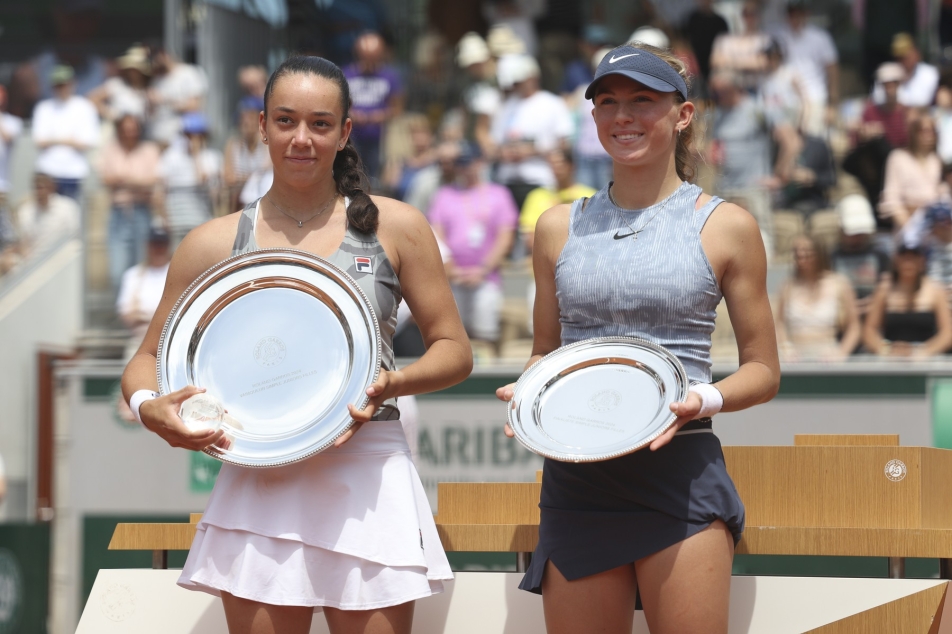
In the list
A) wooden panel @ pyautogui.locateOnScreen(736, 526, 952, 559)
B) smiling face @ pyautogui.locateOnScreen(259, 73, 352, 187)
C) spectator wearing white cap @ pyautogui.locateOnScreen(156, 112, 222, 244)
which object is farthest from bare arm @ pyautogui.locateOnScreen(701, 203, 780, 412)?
spectator wearing white cap @ pyautogui.locateOnScreen(156, 112, 222, 244)

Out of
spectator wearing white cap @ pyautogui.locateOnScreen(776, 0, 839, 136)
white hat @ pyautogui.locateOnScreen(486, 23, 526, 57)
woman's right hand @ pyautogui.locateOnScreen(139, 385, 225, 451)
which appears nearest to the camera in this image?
woman's right hand @ pyautogui.locateOnScreen(139, 385, 225, 451)

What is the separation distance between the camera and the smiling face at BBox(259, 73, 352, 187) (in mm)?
2734

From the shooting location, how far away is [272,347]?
2.78 metres

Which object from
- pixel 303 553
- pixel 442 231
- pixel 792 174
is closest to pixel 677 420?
pixel 303 553

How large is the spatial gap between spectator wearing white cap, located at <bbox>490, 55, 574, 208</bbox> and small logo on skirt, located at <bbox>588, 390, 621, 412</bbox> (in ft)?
18.8

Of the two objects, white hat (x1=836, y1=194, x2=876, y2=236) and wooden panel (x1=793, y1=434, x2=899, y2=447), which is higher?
white hat (x1=836, y1=194, x2=876, y2=236)

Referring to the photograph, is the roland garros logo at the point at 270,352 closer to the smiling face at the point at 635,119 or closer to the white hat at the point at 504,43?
the smiling face at the point at 635,119

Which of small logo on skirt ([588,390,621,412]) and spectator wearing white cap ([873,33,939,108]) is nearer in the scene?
small logo on skirt ([588,390,621,412])

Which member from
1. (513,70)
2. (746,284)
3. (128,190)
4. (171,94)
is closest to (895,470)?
(746,284)

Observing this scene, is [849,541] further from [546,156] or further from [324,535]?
[546,156]

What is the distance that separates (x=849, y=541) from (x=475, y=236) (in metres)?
5.18

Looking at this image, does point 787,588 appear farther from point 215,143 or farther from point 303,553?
point 215,143

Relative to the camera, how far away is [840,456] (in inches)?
124

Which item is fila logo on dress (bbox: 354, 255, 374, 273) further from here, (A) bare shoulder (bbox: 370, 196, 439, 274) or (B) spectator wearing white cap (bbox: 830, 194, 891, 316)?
(B) spectator wearing white cap (bbox: 830, 194, 891, 316)
